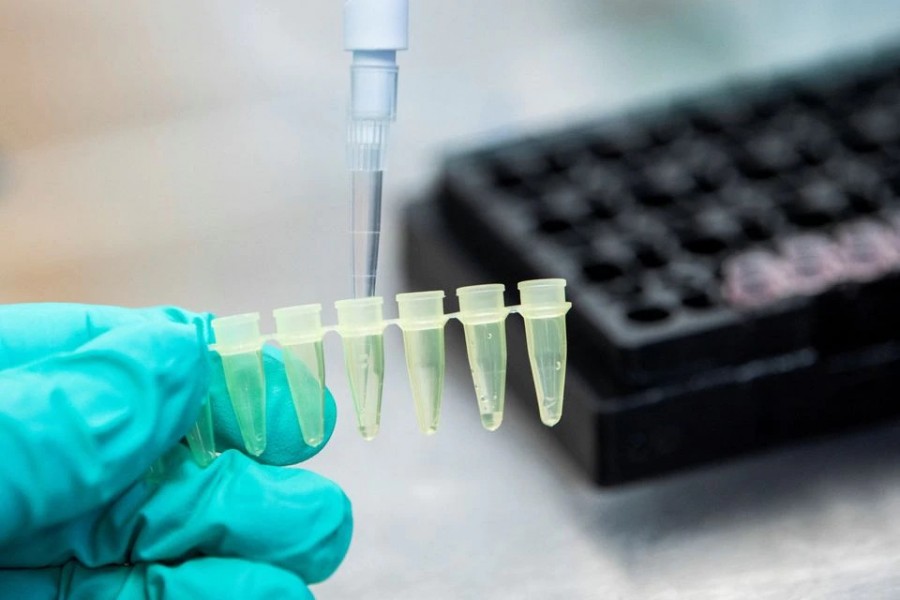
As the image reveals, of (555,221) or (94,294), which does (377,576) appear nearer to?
(555,221)

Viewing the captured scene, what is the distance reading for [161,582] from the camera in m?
0.87

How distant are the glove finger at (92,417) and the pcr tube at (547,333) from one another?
265mm

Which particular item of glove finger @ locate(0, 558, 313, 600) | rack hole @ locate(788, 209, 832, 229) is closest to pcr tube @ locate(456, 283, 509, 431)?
glove finger @ locate(0, 558, 313, 600)

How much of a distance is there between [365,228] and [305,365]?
0.13 meters

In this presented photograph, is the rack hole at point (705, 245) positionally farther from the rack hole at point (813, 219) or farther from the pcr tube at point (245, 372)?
the pcr tube at point (245, 372)

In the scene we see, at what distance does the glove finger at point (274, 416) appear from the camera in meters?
0.92

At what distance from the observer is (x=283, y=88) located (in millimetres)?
1918

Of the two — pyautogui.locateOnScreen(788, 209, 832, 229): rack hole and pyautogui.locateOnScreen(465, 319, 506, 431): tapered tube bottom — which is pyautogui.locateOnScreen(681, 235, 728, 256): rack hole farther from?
pyautogui.locateOnScreen(465, 319, 506, 431): tapered tube bottom

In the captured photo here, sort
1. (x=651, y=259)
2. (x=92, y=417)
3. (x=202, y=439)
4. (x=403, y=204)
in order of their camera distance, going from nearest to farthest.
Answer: (x=92, y=417), (x=202, y=439), (x=651, y=259), (x=403, y=204)

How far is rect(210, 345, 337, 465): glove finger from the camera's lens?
0.92m

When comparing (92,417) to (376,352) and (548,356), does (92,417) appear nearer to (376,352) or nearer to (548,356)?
(376,352)

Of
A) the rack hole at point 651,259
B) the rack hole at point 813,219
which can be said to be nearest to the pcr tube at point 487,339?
the rack hole at point 651,259

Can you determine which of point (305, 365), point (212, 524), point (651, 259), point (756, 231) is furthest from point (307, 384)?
point (756, 231)

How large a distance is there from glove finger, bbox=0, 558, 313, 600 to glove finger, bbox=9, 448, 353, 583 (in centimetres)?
1
